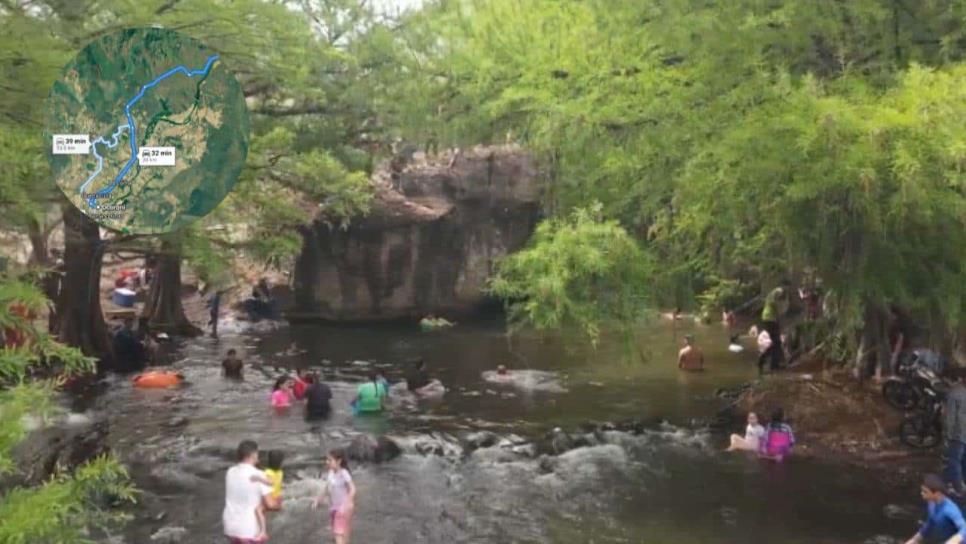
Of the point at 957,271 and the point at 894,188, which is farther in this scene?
the point at 957,271

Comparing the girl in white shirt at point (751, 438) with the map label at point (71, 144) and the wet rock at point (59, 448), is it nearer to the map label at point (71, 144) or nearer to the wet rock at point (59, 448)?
the wet rock at point (59, 448)

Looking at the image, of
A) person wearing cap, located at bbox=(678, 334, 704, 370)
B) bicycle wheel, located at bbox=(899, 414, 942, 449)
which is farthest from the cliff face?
bicycle wheel, located at bbox=(899, 414, 942, 449)

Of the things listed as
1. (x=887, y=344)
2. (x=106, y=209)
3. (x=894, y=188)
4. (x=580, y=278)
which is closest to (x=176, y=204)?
(x=106, y=209)

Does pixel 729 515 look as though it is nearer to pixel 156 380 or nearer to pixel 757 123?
pixel 757 123

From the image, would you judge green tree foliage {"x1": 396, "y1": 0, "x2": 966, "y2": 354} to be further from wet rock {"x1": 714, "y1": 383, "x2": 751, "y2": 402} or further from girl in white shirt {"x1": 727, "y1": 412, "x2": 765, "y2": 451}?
wet rock {"x1": 714, "y1": 383, "x2": 751, "y2": 402}

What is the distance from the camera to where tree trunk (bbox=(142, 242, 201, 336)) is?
32.2m

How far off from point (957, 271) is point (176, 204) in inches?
417

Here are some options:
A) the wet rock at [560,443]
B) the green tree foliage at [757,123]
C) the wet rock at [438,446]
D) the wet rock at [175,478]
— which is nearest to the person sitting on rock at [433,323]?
the wet rock at [438,446]

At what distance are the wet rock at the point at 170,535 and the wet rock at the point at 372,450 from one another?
168 inches

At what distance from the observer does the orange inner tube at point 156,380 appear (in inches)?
881

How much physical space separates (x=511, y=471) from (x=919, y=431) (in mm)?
7092

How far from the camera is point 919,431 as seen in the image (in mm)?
15547

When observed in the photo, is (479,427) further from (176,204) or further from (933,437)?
(176,204)

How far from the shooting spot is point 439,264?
119ft
